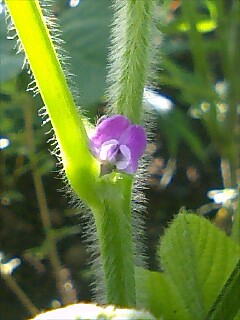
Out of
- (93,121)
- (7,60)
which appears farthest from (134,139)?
(93,121)

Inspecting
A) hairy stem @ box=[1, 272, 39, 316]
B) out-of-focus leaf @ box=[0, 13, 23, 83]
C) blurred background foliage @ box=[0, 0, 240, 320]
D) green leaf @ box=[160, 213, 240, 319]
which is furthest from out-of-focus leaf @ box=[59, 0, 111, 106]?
green leaf @ box=[160, 213, 240, 319]

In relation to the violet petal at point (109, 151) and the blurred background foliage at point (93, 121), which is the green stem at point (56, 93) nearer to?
the violet petal at point (109, 151)

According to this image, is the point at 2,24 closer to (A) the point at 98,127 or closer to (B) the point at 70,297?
(B) the point at 70,297

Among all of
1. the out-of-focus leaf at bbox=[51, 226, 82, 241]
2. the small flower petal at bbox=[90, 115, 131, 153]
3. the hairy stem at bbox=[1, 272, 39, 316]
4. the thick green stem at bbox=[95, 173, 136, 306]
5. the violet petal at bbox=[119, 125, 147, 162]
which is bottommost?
the thick green stem at bbox=[95, 173, 136, 306]

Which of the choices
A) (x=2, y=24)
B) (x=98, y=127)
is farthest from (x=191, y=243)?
(x=2, y=24)

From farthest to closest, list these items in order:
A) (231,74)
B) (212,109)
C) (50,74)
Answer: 1. (231,74)
2. (212,109)
3. (50,74)

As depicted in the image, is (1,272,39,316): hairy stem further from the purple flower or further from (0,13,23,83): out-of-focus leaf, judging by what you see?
the purple flower
